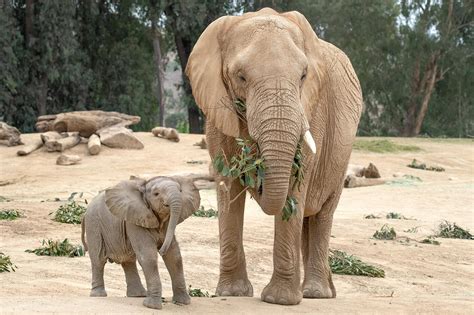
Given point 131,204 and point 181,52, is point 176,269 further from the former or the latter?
point 181,52

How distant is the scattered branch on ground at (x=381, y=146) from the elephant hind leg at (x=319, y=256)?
57.2ft

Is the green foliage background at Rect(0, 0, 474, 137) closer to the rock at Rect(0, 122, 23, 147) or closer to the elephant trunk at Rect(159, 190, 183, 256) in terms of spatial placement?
the rock at Rect(0, 122, 23, 147)

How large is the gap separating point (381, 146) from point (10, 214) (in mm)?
16050

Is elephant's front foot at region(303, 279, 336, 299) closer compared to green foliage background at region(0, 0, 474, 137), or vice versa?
elephant's front foot at region(303, 279, 336, 299)

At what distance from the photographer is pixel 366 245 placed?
11.3m

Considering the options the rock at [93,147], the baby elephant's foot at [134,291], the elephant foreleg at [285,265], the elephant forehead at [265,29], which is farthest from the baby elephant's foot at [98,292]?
the rock at [93,147]

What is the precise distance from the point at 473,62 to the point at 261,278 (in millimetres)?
30690

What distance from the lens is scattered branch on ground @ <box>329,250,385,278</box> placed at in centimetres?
935

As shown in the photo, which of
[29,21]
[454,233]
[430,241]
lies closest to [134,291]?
[430,241]

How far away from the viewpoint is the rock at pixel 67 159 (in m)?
19.7

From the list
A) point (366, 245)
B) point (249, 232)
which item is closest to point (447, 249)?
point (366, 245)

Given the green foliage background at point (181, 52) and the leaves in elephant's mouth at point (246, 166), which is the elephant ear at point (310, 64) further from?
the green foliage background at point (181, 52)

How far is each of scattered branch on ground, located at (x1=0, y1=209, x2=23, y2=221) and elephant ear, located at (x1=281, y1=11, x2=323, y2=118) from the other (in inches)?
228

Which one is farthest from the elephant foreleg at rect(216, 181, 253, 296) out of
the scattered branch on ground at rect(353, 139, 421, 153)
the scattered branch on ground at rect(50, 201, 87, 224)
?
the scattered branch on ground at rect(353, 139, 421, 153)
